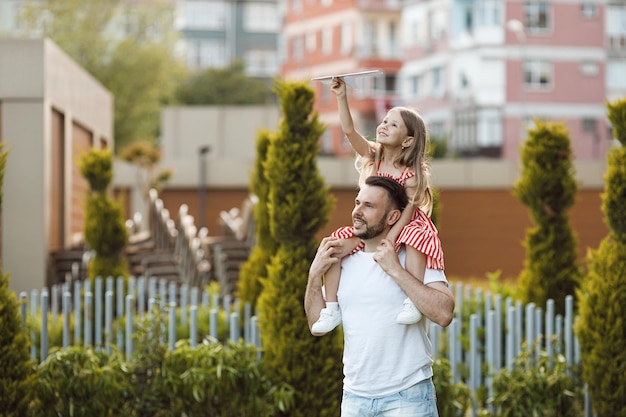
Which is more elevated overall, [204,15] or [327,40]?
[204,15]

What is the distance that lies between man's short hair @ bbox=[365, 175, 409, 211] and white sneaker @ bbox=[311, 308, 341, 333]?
20.7 inches

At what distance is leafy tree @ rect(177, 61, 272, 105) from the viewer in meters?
71.6

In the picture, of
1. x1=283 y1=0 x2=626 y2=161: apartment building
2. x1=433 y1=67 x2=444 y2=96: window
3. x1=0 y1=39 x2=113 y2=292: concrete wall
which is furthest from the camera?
x1=433 y1=67 x2=444 y2=96: window

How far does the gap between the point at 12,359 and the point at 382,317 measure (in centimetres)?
406

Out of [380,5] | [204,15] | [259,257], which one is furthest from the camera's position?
[204,15]

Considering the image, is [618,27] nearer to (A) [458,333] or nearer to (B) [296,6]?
(B) [296,6]

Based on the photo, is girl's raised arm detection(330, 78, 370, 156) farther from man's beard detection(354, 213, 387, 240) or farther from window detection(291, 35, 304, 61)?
window detection(291, 35, 304, 61)

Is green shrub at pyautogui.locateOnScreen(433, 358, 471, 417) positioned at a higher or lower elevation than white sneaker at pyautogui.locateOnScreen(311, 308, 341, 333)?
lower

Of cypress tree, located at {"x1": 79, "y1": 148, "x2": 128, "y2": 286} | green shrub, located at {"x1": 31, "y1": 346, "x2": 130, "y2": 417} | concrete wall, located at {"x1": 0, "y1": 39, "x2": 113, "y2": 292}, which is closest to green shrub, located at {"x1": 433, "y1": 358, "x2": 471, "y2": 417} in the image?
green shrub, located at {"x1": 31, "y1": 346, "x2": 130, "y2": 417}

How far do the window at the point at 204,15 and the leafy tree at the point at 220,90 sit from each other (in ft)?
53.1

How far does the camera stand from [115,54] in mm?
54406

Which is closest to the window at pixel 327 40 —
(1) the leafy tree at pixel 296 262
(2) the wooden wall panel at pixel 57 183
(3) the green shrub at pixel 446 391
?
(2) the wooden wall panel at pixel 57 183

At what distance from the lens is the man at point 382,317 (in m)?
5.30

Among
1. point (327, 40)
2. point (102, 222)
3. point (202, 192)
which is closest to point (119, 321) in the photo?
point (102, 222)
